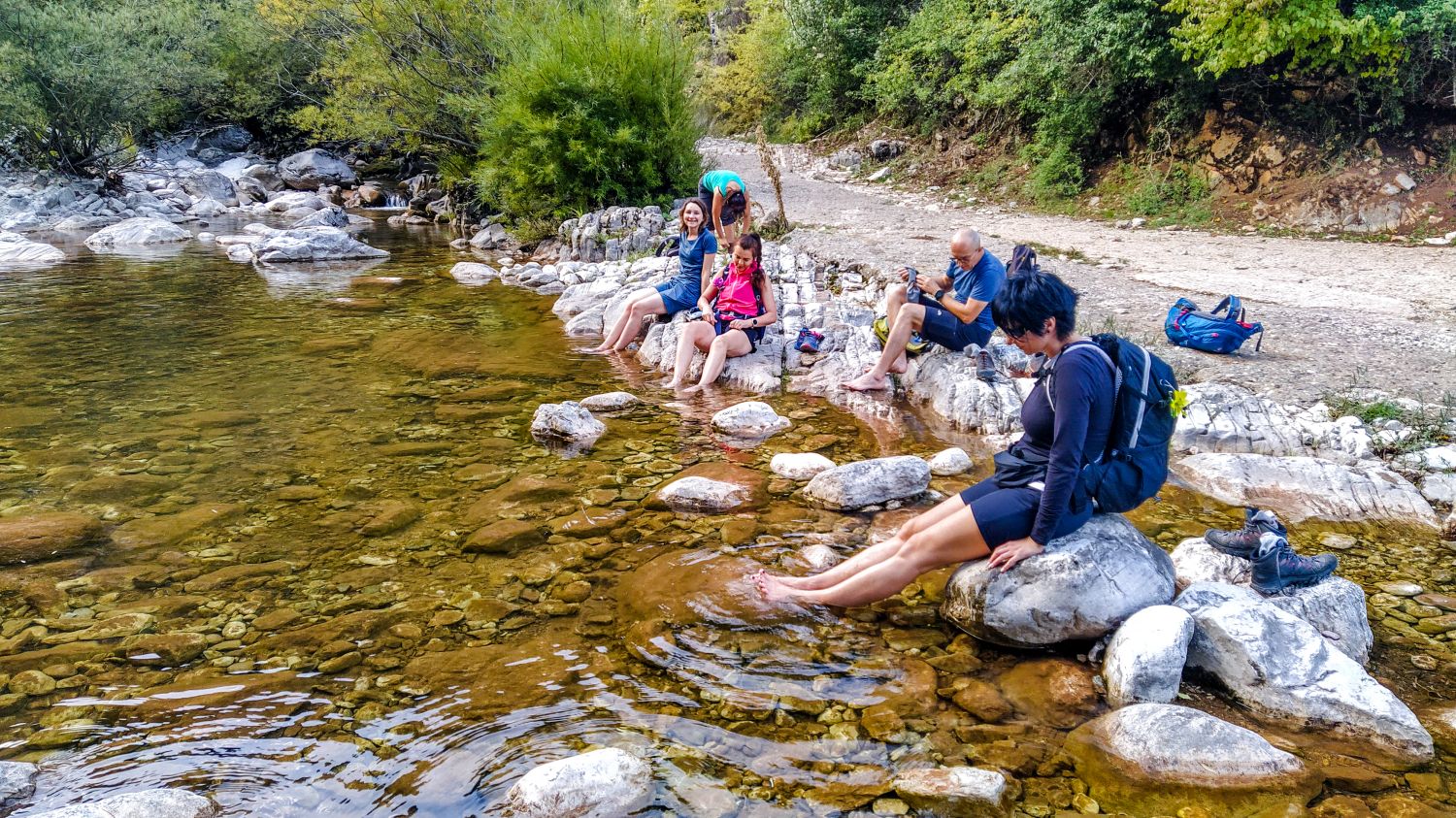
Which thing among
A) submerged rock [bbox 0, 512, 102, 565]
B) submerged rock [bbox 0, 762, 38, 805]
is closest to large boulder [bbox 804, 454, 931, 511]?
submerged rock [bbox 0, 762, 38, 805]

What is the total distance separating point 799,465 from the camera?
608 cm

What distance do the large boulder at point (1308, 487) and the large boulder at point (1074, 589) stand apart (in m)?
1.99

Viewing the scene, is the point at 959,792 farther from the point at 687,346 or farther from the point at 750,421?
the point at 687,346

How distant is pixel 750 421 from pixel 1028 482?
340 centimetres

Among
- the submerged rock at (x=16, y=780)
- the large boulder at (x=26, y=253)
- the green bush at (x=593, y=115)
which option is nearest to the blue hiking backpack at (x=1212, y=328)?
the submerged rock at (x=16, y=780)

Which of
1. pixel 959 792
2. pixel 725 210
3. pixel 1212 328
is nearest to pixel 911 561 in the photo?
pixel 959 792

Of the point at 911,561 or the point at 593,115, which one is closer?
the point at 911,561

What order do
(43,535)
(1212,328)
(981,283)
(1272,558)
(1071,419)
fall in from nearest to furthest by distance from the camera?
(1071,419) < (1272,558) < (43,535) < (981,283) < (1212,328)

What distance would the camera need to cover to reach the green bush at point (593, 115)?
631 inches

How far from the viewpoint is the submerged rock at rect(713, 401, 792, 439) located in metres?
7.04

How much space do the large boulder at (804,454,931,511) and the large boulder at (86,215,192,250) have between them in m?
19.4

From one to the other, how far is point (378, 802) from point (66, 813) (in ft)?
3.10

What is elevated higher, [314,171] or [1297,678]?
[314,171]

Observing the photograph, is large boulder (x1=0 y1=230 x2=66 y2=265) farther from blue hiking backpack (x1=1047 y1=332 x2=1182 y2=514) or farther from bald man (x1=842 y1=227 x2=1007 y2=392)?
blue hiking backpack (x1=1047 y1=332 x2=1182 y2=514)
